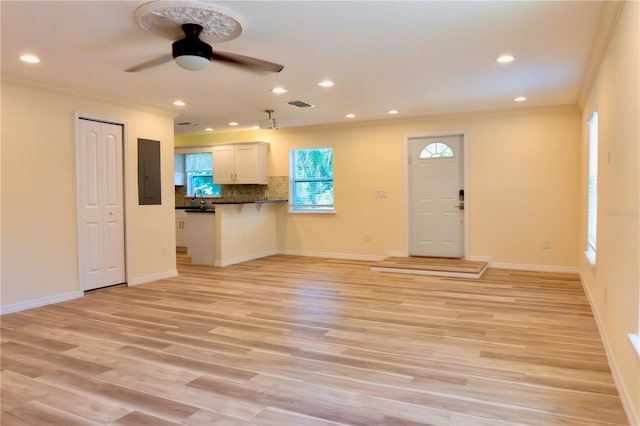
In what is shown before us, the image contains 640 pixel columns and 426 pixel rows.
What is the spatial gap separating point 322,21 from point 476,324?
2.79m

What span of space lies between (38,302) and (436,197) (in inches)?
221

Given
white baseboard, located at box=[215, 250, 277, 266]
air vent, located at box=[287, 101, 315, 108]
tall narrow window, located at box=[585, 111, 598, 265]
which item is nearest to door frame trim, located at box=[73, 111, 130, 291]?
white baseboard, located at box=[215, 250, 277, 266]

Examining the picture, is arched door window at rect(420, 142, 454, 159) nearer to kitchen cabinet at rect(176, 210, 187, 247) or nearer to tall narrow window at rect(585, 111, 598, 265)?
tall narrow window at rect(585, 111, 598, 265)

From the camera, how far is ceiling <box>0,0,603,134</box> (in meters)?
2.87

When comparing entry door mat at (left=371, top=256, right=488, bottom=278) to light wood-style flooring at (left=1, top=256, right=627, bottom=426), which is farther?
entry door mat at (left=371, top=256, right=488, bottom=278)

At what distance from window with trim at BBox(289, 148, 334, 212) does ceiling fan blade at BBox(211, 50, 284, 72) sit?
15.2 feet

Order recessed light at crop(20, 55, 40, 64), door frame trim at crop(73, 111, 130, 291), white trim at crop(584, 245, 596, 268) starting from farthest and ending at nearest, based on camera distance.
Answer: door frame trim at crop(73, 111, 130, 291) → white trim at crop(584, 245, 596, 268) → recessed light at crop(20, 55, 40, 64)

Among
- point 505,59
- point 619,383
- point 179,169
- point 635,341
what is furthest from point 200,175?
point 635,341

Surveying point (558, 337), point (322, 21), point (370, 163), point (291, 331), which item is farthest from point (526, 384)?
point (370, 163)

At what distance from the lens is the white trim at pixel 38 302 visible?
14.1 feet

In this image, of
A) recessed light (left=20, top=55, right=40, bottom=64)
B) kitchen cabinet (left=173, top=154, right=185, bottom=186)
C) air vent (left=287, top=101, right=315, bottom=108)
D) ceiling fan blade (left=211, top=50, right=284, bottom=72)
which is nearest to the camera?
ceiling fan blade (left=211, top=50, right=284, bottom=72)

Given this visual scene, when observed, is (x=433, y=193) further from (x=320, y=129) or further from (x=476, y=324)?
(x=476, y=324)

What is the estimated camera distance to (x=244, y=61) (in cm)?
314

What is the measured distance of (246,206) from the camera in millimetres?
7523
